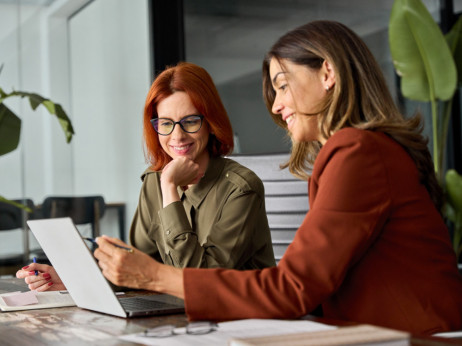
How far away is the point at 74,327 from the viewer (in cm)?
121

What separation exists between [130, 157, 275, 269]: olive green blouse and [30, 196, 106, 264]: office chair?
118 inches

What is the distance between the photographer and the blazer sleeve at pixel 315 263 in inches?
46.0

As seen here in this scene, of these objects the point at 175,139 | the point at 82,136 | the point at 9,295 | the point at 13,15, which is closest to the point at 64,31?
the point at 13,15

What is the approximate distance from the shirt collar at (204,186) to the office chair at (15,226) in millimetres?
3122

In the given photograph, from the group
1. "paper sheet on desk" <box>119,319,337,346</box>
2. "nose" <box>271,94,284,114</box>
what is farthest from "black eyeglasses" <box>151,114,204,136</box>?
"paper sheet on desk" <box>119,319,337,346</box>

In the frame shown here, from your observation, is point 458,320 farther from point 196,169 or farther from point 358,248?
point 196,169

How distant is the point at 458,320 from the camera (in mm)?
1275

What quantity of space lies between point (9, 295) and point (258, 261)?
2.07 feet

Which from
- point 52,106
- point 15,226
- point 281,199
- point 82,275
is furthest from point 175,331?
point 15,226

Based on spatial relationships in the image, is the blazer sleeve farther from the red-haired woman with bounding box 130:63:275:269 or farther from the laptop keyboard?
the red-haired woman with bounding box 130:63:275:269

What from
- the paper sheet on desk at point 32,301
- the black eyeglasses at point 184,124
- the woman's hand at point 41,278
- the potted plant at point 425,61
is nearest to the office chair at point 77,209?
the potted plant at point 425,61

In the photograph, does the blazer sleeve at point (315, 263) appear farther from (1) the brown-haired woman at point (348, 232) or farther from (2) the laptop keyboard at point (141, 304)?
(2) the laptop keyboard at point (141, 304)

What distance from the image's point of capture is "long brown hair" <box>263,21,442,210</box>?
1.33m

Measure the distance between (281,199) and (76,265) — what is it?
118cm
